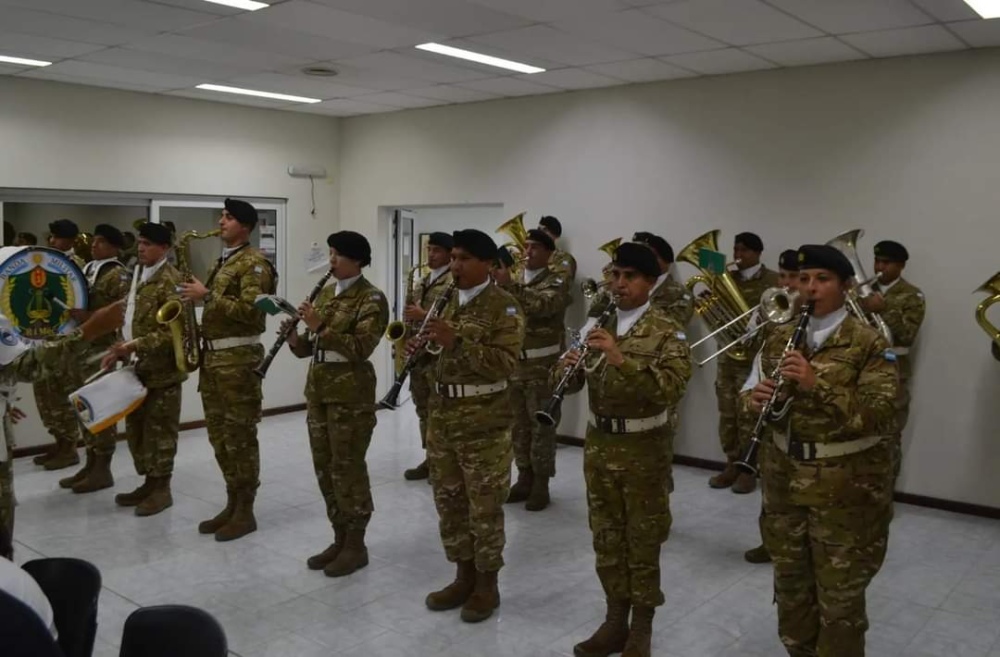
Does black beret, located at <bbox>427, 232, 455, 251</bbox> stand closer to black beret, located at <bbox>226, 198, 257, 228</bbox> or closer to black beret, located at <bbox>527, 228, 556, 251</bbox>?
black beret, located at <bbox>226, 198, 257, 228</bbox>

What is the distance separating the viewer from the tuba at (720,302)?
5.80 metres

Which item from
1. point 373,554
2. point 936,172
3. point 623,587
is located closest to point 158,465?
point 373,554

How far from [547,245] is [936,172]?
264 centimetres

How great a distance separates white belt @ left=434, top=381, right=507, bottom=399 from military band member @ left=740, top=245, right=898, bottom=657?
1258mm

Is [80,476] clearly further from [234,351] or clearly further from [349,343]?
[349,343]

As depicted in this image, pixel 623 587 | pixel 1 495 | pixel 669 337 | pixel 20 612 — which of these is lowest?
pixel 623 587

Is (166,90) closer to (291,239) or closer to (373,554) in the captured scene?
(291,239)

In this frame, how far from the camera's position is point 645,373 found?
3.25 metres

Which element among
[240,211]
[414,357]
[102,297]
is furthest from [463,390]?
[102,297]

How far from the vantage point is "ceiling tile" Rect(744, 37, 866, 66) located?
213 inches

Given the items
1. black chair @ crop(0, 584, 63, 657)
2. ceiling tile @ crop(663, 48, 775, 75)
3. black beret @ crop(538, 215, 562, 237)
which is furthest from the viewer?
black beret @ crop(538, 215, 562, 237)

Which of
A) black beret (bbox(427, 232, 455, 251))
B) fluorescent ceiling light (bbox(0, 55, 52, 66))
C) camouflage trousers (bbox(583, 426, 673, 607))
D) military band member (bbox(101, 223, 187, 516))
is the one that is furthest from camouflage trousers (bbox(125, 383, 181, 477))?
camouflage trousers (bbox(583, 426, 673, 607))

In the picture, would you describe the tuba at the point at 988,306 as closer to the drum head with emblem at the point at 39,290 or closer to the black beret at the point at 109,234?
the drum head with emblem at the point at 39,290

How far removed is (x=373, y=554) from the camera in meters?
4.84
